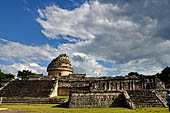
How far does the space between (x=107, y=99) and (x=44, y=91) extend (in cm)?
1451

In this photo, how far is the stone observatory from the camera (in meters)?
41.1

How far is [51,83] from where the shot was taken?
31.4 m

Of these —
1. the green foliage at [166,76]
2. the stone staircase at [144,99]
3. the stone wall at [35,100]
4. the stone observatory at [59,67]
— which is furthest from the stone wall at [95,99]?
the green foliage at [166,76]

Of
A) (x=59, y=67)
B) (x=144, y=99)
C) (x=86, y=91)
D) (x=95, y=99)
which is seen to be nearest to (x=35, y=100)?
(x=86, y=91)

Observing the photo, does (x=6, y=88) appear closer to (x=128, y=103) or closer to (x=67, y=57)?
(x=67, y=57)

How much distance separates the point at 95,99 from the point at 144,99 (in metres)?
4.93

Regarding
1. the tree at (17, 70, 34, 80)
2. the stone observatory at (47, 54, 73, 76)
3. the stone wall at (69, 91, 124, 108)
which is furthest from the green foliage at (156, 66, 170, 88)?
the tree at (17, 70, 34, 80)

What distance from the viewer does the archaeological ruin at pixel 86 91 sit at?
54.7 ft

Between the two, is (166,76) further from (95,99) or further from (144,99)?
(95,99)

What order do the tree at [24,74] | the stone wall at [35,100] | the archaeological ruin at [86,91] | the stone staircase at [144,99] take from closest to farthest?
the stone staircase at [144,99], the archaeological ruin at [86,91], the stone wall at [35,100], the tree at [24,74]

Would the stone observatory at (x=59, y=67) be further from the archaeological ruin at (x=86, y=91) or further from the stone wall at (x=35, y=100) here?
the stone wall at (x=35, y=100)

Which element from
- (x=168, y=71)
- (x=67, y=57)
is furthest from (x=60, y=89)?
(x=168, y=71)

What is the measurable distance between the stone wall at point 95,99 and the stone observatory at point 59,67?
23.7 m

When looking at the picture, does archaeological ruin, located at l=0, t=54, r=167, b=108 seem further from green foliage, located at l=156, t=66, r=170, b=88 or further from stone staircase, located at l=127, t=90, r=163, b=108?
green foliage, located at l=156, t=66, r=170, b=88
